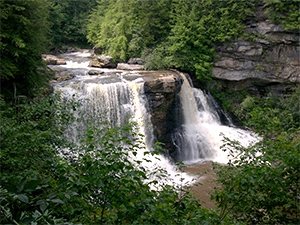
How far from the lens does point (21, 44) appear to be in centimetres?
631

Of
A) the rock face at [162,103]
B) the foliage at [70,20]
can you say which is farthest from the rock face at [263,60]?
the foliage at [70,20]

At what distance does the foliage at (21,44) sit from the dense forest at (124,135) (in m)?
0.03

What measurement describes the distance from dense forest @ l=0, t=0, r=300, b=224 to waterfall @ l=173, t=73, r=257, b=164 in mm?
1149

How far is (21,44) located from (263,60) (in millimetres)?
13237

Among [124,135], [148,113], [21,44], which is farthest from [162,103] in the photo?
[21,44]

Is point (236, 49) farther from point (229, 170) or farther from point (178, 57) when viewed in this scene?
point (229, 170)

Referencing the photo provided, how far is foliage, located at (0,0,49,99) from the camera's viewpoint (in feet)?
20.9

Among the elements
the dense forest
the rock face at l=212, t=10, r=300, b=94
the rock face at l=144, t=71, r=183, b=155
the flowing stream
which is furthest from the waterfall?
the rock face at l=212, t=10, r=300, b=94

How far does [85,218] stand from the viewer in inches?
89.0

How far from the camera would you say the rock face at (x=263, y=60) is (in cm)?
1337

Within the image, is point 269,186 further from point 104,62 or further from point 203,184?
point 104,62

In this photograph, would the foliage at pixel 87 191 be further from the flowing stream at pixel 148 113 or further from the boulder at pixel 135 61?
the boulder at pixel 135 61

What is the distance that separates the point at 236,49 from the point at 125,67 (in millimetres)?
7105

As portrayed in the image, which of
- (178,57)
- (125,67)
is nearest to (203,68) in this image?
(178,57)
